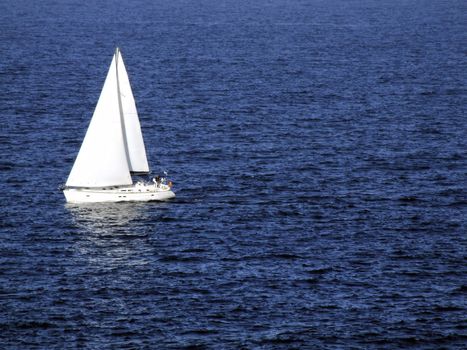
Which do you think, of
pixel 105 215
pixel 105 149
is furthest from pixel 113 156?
pixel 105 215

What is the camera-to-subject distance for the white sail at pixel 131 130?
109625 millimetres

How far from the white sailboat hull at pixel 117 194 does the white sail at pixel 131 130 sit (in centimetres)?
389

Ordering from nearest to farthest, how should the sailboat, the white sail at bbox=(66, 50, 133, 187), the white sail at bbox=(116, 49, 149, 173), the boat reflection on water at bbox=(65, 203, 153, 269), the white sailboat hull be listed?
the boat reflection on water at bbox=(65, 203, 153, 269)
the white sailboat hull
the sailboat
the white sail at bbox=(66, 50, 133, 187)
the white sail at bbox=(116, 49, 149, 173)

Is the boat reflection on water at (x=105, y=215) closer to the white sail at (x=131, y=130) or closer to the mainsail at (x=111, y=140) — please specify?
the mainsail at (x=111, y=140)

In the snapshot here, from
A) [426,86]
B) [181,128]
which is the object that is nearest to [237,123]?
[181,128]

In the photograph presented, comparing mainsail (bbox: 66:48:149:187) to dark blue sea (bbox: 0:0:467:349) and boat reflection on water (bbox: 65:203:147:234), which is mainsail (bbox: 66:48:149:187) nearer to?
boat reflection on water (bbox: 65:203:147:234)

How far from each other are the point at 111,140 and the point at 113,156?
1623 millimetres

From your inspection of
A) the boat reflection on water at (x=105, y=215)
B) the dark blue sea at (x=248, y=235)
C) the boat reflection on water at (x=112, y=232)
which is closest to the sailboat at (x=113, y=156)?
the boat reflection on water at (x=105, y=215)

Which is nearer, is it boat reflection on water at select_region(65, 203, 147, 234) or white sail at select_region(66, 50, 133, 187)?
boat reflection on water at select_region(65, 203, 147, 234)

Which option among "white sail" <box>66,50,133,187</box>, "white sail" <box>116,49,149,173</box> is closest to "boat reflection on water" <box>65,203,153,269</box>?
"white sail" <box>66,50,133,187</box>

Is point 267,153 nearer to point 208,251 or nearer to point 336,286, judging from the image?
point 208,251

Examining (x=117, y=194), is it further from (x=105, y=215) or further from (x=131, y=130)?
(x=131, y=130)

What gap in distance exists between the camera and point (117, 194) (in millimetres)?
107625

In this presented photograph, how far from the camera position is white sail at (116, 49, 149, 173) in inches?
4316
